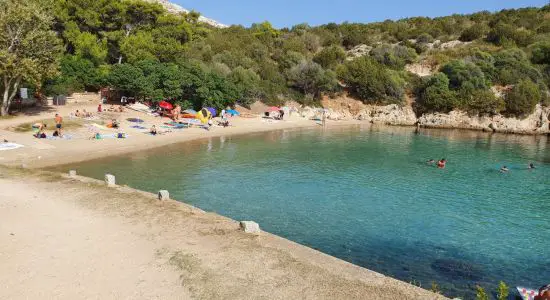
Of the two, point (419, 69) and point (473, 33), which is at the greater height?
point (473, 33)

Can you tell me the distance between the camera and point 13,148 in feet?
84.4

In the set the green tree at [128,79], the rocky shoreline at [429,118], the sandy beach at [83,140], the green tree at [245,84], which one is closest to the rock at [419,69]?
the rocky shoreline at [429,118]

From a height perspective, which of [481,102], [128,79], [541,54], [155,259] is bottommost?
[155,259]

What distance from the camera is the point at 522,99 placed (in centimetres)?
5684

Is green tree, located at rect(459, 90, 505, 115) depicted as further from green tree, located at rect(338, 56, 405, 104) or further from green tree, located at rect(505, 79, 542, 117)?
green tree, located at rect(338, 56, 405, 104)

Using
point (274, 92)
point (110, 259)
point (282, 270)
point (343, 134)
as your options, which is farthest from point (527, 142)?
point (110, 259)

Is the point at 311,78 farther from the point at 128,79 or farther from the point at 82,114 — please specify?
the point at 82,114

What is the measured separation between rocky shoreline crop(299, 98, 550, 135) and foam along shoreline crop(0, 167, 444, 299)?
155 ft

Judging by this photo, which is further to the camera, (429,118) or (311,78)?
(311,78)

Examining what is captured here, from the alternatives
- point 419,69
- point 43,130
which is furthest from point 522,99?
point 43,130

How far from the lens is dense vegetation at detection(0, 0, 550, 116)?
157ft

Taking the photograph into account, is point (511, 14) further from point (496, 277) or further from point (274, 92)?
point (496, 277)

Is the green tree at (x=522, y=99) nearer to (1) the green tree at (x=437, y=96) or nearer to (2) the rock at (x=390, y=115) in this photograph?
(1) the green tree at (x=437, y=96)

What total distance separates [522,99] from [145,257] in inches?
2401
